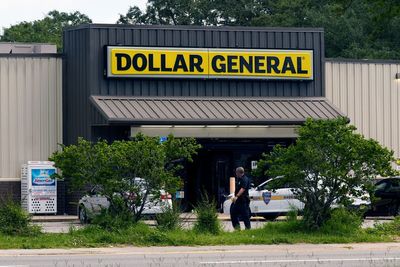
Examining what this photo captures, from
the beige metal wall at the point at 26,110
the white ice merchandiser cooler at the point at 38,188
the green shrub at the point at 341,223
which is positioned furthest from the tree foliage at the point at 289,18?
the green shrub at the point at 341,223

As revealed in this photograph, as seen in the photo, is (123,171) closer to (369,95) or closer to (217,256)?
(217,256)

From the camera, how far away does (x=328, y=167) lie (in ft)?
88.0

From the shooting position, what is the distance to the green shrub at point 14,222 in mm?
25969

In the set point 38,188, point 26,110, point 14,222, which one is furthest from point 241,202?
point 26,110

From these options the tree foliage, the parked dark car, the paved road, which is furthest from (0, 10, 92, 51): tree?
the paved road

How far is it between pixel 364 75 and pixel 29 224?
70.3 ft

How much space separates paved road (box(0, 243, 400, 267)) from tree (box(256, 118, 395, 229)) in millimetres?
1920

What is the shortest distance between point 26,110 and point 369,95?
12907 millimetres

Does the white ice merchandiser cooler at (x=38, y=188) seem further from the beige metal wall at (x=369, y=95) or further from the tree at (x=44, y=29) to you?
the tree at (x=44, y=29)

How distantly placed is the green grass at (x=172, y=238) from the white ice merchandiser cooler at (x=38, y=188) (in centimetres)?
1387

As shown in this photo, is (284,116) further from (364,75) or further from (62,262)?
(62,262)

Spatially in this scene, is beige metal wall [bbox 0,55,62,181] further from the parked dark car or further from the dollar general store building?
the parked dark car

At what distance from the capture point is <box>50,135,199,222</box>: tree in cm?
2655

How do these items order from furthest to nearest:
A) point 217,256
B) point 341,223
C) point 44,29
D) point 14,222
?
point 44,29
point 341,223
point 14,222
point 217,256
